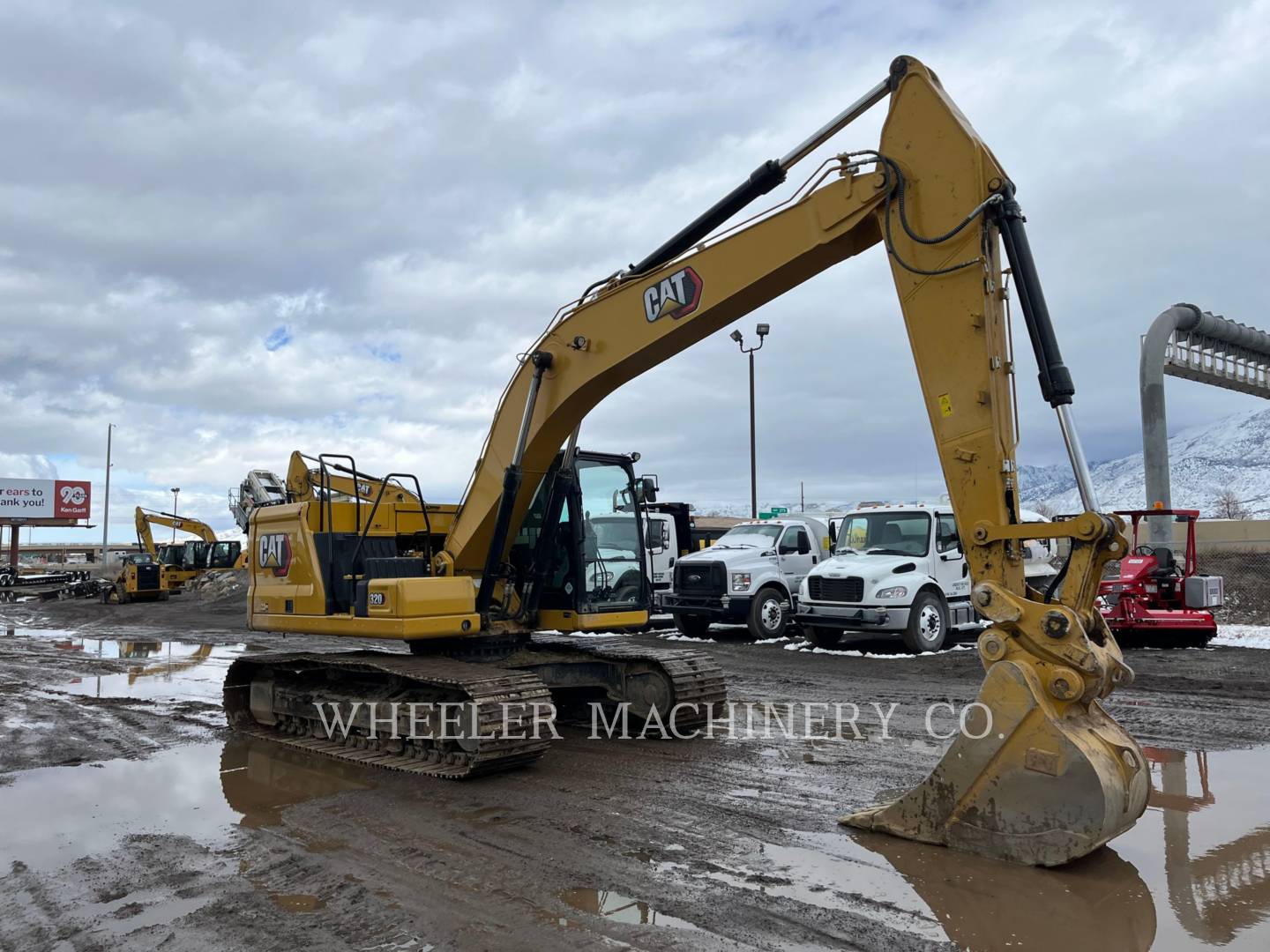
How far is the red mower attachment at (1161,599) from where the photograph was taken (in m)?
13.4

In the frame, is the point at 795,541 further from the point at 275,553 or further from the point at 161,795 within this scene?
the point at 161,795

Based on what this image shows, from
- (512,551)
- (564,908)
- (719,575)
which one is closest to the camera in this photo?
(564,908)

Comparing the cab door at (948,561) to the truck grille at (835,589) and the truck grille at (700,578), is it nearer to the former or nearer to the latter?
the truck grille at (835,589)

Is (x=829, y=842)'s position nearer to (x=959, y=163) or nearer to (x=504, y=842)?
(x=504, y=842)

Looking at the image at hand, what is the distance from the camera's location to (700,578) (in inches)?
672

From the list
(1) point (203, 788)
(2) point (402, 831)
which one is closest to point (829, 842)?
(2) point (402, 831)

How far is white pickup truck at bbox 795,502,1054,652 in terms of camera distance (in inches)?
553

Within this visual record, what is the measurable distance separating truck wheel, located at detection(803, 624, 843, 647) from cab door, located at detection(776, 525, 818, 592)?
2.15 m

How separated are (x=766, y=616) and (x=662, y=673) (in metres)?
8.98

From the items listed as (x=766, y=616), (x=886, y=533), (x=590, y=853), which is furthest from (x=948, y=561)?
(x=590, y=853)

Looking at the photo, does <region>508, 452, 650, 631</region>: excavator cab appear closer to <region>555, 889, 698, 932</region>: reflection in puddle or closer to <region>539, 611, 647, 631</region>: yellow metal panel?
<region>539, 611, 647, 631</region>: yellow metal panel

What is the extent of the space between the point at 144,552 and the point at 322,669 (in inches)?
1226

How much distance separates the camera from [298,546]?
834 cm

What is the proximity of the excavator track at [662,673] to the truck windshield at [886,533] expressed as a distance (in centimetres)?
725
